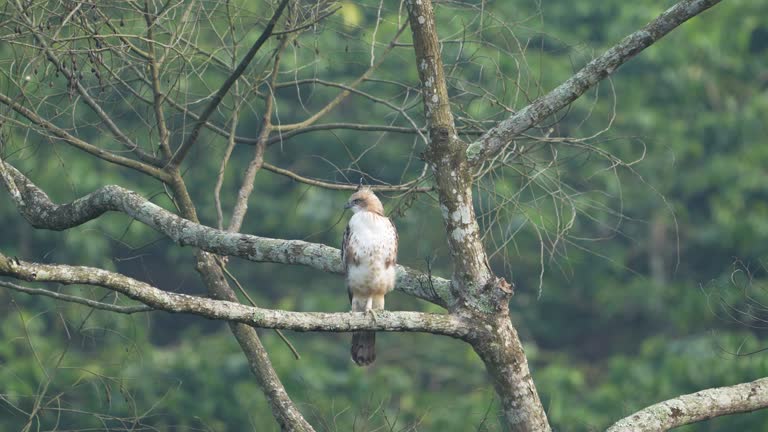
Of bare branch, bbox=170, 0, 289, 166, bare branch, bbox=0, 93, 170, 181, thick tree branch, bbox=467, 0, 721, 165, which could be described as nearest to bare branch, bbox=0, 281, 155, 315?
bare branch, bbox=0, 93, 170, 181

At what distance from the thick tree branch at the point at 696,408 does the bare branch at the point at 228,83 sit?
6.20 feet

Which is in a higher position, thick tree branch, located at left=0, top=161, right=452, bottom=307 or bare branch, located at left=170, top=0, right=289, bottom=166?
bare branch, located at left=170, top=0, right=289, bottom=166

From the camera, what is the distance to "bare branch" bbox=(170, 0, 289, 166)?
420cm

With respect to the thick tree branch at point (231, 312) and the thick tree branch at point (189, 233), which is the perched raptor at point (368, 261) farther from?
the thick tree branch at point (231, 312)

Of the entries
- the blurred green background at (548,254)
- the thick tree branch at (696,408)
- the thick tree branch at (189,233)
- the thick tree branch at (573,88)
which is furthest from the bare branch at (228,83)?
the blurred green background at (548,254)

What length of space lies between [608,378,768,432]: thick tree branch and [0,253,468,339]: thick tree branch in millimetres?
648

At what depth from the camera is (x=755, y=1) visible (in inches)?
585

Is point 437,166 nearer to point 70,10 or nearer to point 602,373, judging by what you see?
point 70,10

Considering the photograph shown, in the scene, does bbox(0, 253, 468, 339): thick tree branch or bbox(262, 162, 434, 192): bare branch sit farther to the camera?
bbox(262, 162, 434, 192): bare branch

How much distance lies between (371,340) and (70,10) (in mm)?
1826

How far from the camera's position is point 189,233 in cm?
419

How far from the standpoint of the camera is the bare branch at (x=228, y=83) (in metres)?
4.20

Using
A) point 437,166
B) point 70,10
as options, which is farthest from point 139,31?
point 437,166

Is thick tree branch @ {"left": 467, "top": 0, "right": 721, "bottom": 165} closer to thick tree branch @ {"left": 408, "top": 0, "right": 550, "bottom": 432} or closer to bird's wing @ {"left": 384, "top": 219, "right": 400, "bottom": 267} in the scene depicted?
thick tree branch @ {"left": 408, "top": 0, "right": 550, "bottom": 432}
